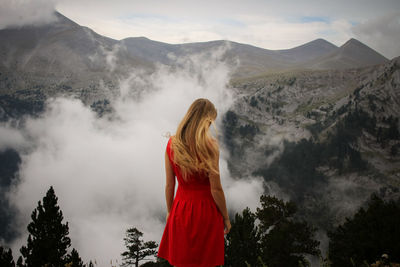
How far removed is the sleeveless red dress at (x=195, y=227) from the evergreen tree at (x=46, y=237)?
33506 millimetres

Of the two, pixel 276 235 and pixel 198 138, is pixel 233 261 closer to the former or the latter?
pixel 276 235

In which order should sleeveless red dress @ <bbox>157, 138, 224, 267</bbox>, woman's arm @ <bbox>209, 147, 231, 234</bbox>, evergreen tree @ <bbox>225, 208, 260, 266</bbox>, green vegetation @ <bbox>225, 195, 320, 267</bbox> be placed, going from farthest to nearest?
1. green vegetation @ <bbox>225, 195, 320, 267</bbox>
2. evergreen tree @ <bbox>225, 208, 260, 266</bbox>
3. sleeveless red dress @ <bbox>157, 138, 224, 267</bbox>
4. woman's arm @ <bbox>209, 147, 231, 234</bbox>

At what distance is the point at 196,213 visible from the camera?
16.5 ft

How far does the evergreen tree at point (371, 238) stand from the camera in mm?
26609

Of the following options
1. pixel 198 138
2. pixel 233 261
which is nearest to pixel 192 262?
pixel 198 138

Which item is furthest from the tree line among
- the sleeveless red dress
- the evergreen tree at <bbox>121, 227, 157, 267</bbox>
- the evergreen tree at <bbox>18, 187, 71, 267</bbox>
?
the sleeveless red dress

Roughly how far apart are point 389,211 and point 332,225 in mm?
188490

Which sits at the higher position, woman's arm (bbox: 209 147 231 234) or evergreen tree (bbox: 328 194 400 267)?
evergreen tree (bbox: 328 194 400 267)

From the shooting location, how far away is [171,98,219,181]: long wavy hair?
14.8ft

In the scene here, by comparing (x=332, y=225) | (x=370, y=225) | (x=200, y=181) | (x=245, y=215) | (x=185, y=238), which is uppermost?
(x=332, y=225)

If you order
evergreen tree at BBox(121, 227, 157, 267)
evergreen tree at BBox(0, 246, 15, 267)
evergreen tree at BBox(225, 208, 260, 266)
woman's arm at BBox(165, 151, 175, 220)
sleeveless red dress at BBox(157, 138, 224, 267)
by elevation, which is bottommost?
sleeveless red dress at BBox(157, 138, 224, 267)

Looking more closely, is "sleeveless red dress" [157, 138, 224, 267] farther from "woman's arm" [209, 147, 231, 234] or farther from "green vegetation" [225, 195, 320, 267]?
"green vegetation" [225, 195, 320, 267]

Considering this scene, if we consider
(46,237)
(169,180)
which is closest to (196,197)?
(169,180)

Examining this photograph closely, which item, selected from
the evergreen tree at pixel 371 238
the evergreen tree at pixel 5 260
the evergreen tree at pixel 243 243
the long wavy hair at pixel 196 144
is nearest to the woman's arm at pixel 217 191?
the long wavy hair at pixel 196 144
